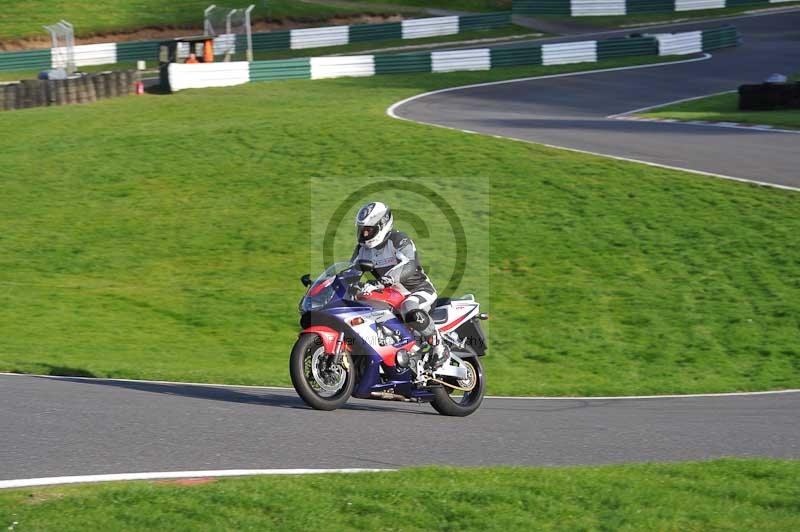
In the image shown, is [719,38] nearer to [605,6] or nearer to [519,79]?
[605,6]

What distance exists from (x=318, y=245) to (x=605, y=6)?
39.8 metres

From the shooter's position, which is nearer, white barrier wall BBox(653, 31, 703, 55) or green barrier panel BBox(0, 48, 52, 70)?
white barrier wall BBox(653, 31, 703, 55)

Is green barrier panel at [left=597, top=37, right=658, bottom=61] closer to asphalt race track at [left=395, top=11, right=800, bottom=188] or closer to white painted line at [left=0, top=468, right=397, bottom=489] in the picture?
asphalt race track at [left=395, top=11, right=800, bottom=188]

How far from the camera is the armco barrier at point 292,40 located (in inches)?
1670

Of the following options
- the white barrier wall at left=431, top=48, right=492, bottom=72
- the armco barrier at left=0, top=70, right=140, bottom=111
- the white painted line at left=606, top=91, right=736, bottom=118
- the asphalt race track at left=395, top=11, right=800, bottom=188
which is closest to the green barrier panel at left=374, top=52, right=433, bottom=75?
the white barrier wall at left=431, top=48, right=492, bottom=72

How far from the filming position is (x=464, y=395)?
406 inches

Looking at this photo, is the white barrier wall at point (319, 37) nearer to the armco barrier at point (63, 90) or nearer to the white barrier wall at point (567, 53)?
the white barrier wall at point (567, 53)

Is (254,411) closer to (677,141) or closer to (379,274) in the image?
(379,274)

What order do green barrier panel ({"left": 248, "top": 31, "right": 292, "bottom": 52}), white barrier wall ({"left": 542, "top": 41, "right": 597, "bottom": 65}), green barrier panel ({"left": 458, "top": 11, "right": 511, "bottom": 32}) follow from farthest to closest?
green barrier panel ({"left": 458, "top": 11, "right": 511, "bottom": 32}) → green barrier panel ({"left": 248, "top": 31, "right": 292, "bottom": 52}) → white barrier wall ({"left": 542, "top": 41, "right": 597, "bottom": 65})

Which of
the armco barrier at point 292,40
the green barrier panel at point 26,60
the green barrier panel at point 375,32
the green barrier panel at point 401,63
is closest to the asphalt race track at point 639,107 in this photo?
the green barrier panel at point 401,63

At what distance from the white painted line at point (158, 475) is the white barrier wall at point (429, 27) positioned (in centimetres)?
4246

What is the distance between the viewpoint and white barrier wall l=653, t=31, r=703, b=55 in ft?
136

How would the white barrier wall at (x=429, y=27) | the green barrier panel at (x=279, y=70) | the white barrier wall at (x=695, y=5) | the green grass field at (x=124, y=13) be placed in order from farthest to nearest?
the white barrier wall at (x=695, y=5) < the green grass field at (x=124, y=13) < the white barrier wall at (x=429, y=27) < the green barrier panel at (x=279, y=70)

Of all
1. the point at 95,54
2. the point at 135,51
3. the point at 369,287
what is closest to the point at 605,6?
the point at 135,51
